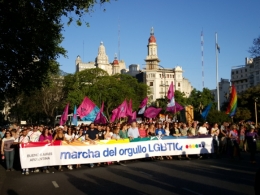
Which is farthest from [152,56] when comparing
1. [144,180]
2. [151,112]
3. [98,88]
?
[144,180]

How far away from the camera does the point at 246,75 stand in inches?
5778

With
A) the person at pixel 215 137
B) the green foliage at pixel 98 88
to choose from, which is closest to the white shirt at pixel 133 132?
the person at pixel 215 137

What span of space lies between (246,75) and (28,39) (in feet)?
461

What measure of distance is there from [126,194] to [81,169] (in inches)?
249

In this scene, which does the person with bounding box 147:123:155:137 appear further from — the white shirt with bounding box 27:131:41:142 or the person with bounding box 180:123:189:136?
the white shirt with bounding box 27:131:41:142

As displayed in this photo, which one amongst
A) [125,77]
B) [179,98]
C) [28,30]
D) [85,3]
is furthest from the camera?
[179,98]

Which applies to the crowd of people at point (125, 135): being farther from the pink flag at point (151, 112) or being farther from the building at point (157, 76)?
the building at point (157, 76)

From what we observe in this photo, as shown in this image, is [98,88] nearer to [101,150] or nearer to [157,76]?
[101,150]

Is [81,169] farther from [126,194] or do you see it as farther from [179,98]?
[179,98]

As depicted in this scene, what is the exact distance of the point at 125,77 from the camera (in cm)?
9938

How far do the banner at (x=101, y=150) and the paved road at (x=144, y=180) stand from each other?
0.58 metres

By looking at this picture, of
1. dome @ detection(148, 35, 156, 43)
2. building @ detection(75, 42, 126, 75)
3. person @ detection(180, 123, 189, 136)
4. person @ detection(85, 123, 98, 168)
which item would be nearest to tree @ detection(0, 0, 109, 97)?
person @ detection(85, 123, 98, 168)

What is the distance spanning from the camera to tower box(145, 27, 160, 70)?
511 feet

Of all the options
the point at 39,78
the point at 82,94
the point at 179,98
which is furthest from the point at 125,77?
the point at 39,78
